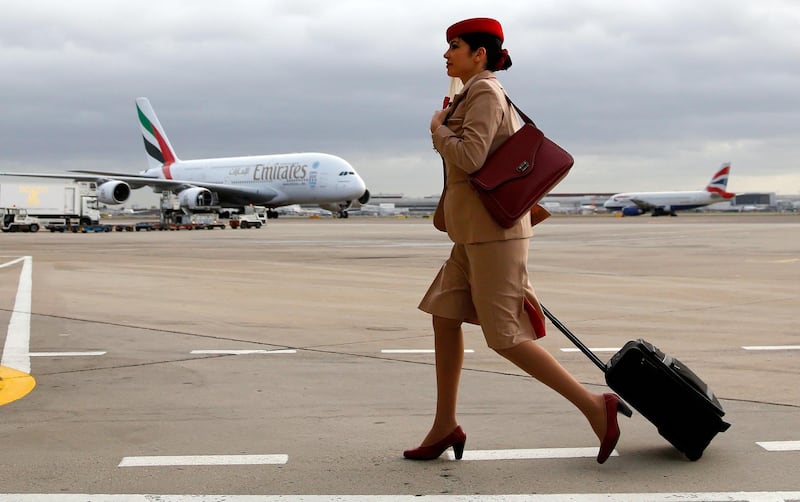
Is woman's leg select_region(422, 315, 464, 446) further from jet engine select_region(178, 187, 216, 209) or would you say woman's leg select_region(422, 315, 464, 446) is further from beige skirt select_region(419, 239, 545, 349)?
jet engine select_region(178, 187, 216, 209)

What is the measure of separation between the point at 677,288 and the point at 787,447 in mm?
8806

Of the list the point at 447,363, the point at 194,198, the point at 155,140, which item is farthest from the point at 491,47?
the point at 155,140

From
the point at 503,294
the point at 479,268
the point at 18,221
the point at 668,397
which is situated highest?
the point at 479,268

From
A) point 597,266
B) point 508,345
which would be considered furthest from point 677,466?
point 597,266

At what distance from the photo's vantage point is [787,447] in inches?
171

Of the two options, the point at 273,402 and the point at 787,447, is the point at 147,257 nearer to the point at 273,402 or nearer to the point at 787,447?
the point at 273,402

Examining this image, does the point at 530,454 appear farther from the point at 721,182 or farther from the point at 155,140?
the point at 721,182

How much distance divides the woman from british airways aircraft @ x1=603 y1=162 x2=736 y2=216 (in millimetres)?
91627

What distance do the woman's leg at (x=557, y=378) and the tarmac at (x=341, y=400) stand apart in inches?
8.0

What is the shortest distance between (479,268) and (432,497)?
96 cm

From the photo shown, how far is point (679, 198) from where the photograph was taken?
97.8 meters

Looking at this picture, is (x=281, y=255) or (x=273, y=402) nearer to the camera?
(x=273, y=402)

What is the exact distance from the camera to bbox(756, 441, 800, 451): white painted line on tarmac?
432 centimetres

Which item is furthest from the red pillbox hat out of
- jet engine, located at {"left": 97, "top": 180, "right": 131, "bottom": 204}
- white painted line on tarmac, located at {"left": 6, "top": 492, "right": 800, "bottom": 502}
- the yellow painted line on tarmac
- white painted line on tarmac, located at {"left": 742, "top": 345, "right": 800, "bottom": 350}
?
jet engine, located at {"left": 97, "top": 180, "right": 131, "bottom": 204}
